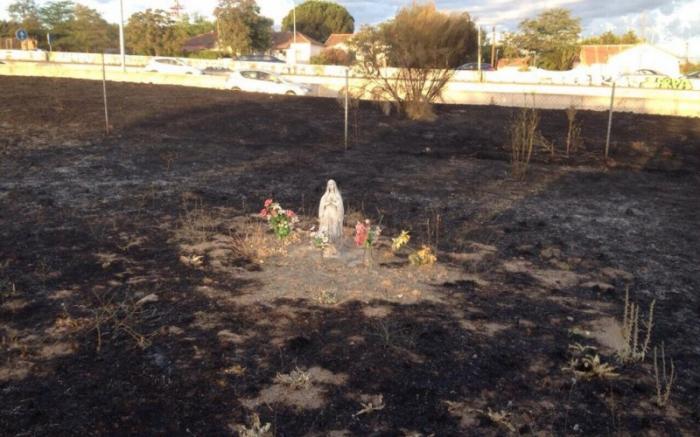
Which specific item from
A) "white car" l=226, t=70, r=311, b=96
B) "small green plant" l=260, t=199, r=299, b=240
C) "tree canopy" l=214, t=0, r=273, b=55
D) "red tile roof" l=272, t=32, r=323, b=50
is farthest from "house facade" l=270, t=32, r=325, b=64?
"small green plant" l=260, t=199, r=299, b=240

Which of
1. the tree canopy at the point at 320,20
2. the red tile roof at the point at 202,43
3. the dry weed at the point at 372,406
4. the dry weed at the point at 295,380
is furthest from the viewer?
the tree canopy at the point at 320,20

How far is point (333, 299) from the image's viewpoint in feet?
16.5

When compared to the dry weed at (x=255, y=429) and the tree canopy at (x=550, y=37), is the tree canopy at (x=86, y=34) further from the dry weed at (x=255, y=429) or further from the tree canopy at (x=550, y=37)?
the dry weed at (x=255, y=429)

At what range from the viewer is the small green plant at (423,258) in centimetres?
593

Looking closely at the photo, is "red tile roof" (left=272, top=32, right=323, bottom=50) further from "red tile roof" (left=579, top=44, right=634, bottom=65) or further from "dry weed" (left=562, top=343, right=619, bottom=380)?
"dry weed" (left=562, top=343, right=619, bottom=380)

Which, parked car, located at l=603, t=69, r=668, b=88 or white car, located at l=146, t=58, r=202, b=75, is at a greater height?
white car, located at l=146, t=58, r=202, b=75

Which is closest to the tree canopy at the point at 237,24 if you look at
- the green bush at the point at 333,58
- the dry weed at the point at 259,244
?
the green bush at the point at 333,58

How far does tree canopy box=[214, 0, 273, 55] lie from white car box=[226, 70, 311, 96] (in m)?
33.2

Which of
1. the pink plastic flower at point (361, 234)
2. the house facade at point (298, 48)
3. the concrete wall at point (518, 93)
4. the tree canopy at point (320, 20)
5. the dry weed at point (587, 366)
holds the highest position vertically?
the tree canopy at point (320, 20)

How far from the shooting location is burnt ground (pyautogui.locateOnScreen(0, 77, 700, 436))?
359 centimetres

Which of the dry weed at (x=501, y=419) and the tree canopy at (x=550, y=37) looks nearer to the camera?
the dry weed at (x=501, y=419)

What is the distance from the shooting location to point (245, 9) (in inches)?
2245

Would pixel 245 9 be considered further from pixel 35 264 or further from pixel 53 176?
pixel 35 264

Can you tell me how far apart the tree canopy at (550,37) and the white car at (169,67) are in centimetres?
3263
